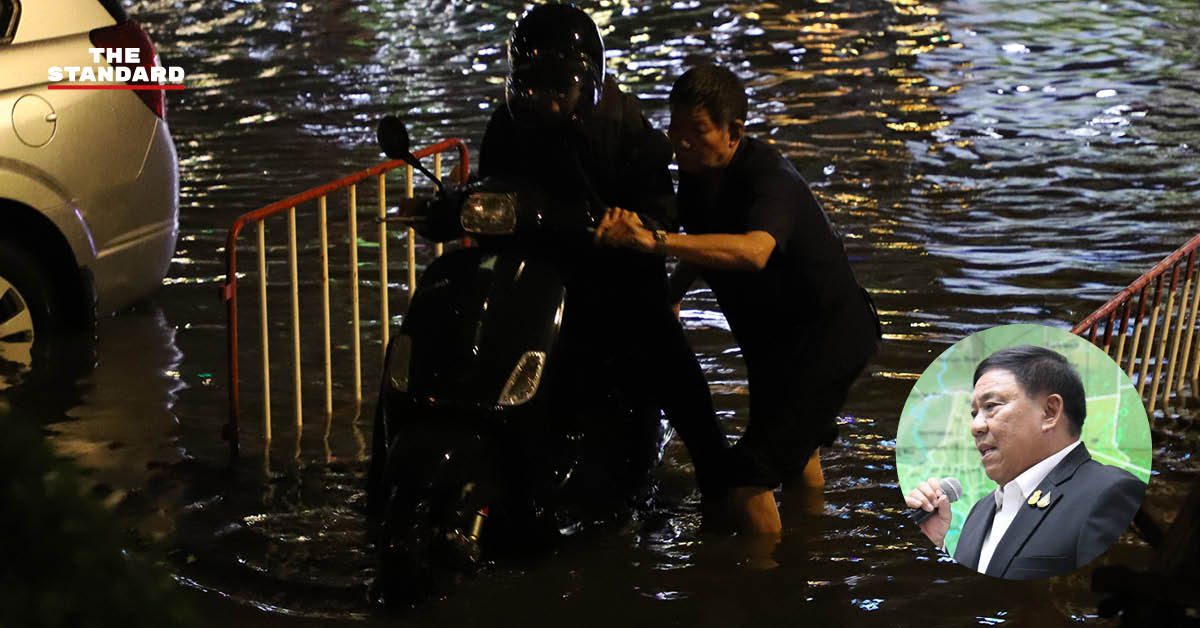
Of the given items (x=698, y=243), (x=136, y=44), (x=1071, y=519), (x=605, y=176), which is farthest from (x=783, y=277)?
(x=136, y=44)

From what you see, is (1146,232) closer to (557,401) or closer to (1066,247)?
(1066,247)

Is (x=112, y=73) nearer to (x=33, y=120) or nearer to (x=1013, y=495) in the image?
(x=33, y=120)

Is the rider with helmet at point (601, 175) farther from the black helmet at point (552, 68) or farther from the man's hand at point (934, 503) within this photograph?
the man's hand at point (934, 503)

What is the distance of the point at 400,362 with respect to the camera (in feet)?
13.8

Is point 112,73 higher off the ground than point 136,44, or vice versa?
point 136,44

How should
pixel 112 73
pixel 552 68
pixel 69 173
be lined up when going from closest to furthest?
pixel 552 68 → pixel 69 173 → pixel 112 73

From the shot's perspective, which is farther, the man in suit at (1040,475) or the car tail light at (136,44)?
the car tail light at (136,44)

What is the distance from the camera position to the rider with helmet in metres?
4.24

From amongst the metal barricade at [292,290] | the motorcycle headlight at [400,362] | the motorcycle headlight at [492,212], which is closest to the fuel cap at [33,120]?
the metal barricade at [292,290]

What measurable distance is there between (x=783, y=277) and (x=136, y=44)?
142 inches

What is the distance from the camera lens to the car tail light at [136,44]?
21.3 feet

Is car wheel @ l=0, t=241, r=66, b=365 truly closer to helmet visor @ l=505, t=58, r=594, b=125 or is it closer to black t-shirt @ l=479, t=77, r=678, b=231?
black t-shirt @ l=479, t=77, r=678, b=231

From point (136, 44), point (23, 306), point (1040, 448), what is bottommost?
point (23, 306)

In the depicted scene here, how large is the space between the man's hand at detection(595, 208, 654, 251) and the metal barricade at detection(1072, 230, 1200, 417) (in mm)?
1815
